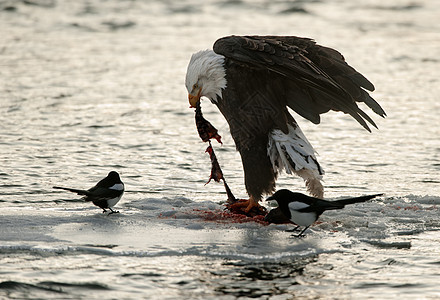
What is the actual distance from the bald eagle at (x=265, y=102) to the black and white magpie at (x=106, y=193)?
3.25 feet

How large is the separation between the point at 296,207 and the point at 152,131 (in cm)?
416

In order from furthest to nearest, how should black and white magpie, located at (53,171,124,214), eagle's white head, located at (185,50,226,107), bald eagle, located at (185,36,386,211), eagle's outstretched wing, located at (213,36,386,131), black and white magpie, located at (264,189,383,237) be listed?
eagle's white head, located at (185,50,226,107), bald eagle, located at (185,36,386,211), black and white magpie, located at (53,171,124,214), eagle's outstretched wing, located at (213,36,386,131), black and white magpie, located at (264,189,383,237)

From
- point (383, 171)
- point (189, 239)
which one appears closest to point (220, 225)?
point (189, 239)

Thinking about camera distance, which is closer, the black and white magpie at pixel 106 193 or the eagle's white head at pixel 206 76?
the black and white magpie at pixel 106 193

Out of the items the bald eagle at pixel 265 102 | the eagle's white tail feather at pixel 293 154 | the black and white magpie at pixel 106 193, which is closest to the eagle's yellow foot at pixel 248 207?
the bald eagle at pixel 265 102

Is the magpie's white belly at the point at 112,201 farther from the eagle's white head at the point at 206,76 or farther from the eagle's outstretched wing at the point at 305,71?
the eagle's outstretched wing at the point at 305,71

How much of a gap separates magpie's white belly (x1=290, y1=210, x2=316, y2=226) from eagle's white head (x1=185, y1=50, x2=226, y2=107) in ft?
4.32

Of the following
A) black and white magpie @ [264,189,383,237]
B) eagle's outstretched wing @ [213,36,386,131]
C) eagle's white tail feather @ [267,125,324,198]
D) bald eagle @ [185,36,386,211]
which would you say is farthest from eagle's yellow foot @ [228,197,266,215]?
eagle's outstretched wing @ [213,36,386,131]

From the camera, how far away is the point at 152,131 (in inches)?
393

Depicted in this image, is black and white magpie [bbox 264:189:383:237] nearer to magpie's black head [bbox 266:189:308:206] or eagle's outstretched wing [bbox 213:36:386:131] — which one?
magpie's black head [bbox 266:189:308:206]

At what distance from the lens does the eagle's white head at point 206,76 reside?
6840 mm

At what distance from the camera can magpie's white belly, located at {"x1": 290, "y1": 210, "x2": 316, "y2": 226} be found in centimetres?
608

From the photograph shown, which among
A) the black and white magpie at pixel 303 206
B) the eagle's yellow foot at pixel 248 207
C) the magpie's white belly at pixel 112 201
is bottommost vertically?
A: the eagle's yellow foot at pixel 248 207

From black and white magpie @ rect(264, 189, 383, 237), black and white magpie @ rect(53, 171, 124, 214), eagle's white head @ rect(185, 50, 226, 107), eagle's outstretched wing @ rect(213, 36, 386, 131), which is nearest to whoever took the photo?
black and white magpie @ rect(264, 189, 383, 237)
